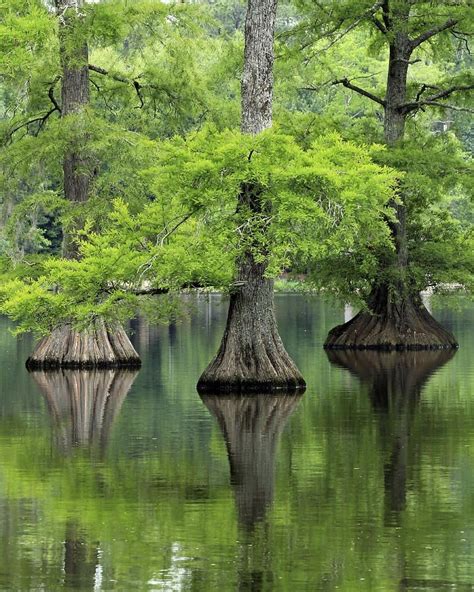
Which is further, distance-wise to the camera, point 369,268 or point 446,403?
point 369,268

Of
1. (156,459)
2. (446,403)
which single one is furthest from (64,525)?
(446,403)

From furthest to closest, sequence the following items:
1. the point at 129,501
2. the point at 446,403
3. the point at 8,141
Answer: the point at 8,141 → the point at 446,403 → the point at 129,501

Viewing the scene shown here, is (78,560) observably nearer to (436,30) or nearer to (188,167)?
(188,167)

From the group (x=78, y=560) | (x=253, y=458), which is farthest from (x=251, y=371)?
(x=78, y=560)

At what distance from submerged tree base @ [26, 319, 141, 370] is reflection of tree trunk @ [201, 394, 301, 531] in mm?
5921

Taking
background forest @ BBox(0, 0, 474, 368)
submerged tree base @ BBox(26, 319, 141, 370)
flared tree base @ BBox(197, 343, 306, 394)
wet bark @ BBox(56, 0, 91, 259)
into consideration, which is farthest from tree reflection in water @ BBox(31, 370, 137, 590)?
wet bark @ BBox(56, 0, 91, 259)

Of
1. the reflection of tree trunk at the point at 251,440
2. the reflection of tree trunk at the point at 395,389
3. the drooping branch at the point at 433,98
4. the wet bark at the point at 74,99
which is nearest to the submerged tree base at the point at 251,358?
the reflection of tree trunk at the point at 251,440

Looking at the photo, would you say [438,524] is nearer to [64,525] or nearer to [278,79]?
[64,525]

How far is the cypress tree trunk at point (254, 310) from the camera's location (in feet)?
74.2

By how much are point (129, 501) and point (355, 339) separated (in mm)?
22266

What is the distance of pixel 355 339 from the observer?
34281 millimetres

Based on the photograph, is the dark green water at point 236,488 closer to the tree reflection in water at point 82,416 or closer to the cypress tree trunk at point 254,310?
the tree reflection in water at point 82,416

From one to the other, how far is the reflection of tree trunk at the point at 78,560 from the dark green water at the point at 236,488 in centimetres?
1

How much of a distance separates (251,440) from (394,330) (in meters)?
17.3
